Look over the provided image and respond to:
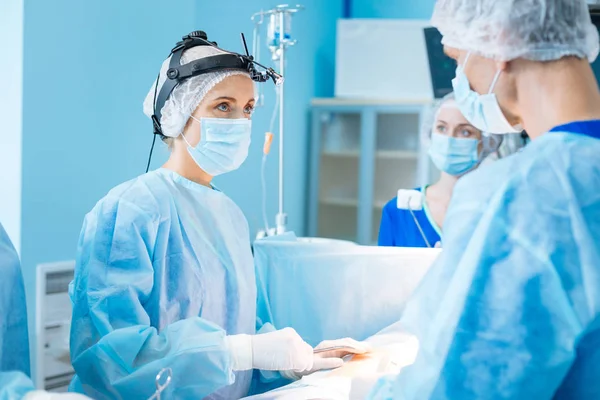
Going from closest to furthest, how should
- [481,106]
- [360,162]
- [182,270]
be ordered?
[481,106], [182,270], [360,162]

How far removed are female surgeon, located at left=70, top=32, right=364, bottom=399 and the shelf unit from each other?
8.54ft

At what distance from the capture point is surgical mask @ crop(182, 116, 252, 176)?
1521 millimetres

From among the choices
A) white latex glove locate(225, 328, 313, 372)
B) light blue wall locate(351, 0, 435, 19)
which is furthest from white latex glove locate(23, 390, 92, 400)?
light blue wall locate(351, 0, 435, 19)

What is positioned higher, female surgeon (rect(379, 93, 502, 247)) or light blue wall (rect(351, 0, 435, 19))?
light blue wall (rect(351, 0, 435, 19))

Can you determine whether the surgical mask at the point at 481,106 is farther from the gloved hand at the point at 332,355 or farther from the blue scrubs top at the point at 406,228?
the blue scrubs top at the point at 406,228

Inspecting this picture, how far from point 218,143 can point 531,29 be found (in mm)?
832

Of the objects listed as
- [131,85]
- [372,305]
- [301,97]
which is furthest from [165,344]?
[301,97]

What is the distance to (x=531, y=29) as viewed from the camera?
90 centimetres

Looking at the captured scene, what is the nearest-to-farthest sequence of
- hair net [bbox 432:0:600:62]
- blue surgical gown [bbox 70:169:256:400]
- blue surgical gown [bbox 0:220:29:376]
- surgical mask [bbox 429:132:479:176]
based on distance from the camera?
hair net [bbox 432:0:600:62] → blue surgical gown [bbox 0:220:29:376] → blue surgical gown [bbox 70:169:256:400] → surgical mask [bbox 429:132:479:176]

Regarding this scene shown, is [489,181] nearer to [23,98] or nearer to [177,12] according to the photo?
[23,98]

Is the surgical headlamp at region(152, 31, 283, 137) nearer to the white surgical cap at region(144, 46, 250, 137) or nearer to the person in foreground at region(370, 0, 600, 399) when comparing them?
the white surgical cap at region(144, 46, 250, 137)

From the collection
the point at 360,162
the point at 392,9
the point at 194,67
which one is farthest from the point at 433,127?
the point at 392,9

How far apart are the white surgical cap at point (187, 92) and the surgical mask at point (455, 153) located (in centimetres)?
87

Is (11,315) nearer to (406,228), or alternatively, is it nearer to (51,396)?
(51,396)
